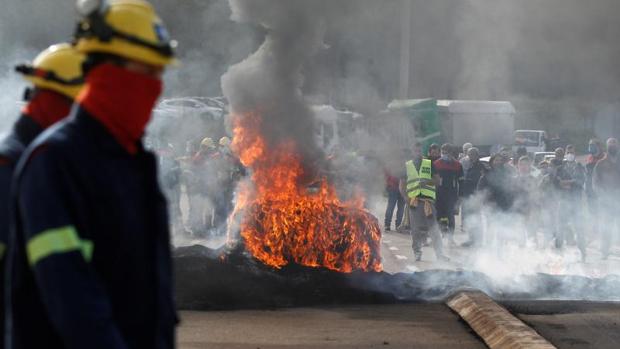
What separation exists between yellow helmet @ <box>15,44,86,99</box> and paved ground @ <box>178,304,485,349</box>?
14.0 ft

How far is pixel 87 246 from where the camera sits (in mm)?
2527

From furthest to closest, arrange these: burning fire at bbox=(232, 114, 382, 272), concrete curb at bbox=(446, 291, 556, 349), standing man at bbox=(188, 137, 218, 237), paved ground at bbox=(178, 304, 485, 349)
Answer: standing man at bbox=(188, 137, 218, 237)
burning fire at bbox=(232, 114, 382, 272)
paved ground at bbox=(178, 304, 485, 349)
concrete curb at bbox=(446, 291, 556, 349)

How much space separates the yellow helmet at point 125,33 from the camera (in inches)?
105

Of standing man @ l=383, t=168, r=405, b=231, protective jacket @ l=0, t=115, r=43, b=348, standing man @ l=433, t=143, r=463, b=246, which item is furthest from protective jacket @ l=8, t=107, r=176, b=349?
standing man @ l=383, t=168, r=405, b=231

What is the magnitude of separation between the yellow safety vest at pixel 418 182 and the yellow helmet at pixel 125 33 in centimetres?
1209

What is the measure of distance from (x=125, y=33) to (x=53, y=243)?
0.59m

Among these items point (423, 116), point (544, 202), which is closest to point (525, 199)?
point (544, 202)

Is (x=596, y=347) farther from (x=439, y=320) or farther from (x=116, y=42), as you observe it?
(x=116, y=42)

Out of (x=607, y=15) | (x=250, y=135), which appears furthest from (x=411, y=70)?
(x=250, y=135)

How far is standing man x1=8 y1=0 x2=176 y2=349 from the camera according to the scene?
2461 mm

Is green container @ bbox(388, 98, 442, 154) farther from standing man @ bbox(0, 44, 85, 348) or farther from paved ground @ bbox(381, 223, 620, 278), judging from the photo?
standing man @ bbox(0, 44, 85, 348)

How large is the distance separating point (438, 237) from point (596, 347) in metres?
6.95

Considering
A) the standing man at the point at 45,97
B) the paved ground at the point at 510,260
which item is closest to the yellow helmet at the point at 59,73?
the standing man at the point at 45,97

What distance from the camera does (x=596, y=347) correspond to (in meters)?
7.67
